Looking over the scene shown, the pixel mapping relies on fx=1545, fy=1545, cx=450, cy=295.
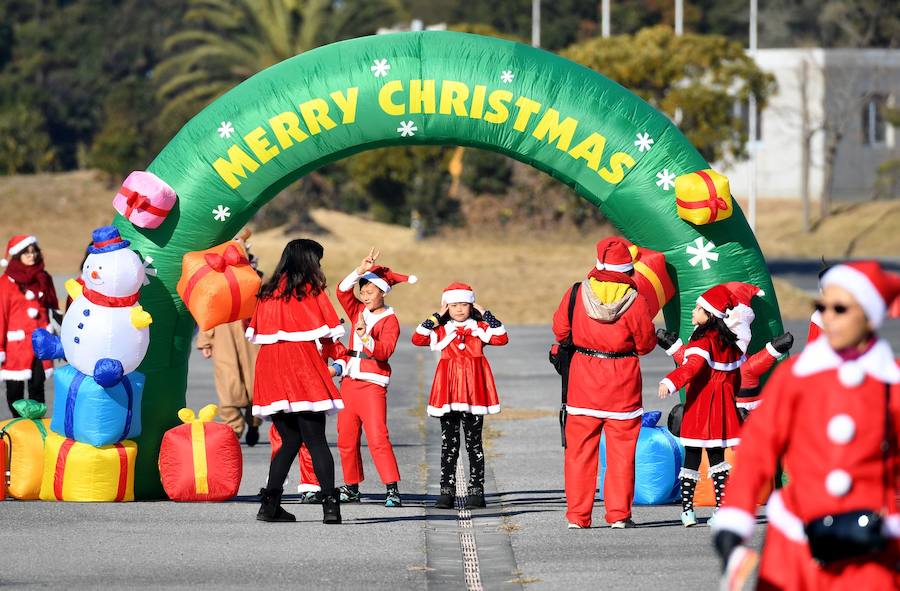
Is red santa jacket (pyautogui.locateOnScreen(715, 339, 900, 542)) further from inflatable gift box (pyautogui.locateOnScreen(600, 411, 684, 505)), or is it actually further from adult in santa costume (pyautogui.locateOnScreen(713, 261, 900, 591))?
inflatable gift box (pyautogui.locateOnScreen(600, 411, 684, 505))

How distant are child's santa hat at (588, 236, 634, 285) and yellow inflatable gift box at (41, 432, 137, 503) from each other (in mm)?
3141

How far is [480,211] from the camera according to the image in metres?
41.8

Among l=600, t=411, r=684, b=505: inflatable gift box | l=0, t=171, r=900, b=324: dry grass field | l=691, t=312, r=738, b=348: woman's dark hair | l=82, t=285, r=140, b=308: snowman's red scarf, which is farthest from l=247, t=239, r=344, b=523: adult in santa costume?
l=0, t=171, r=900, b=324: dry grass field

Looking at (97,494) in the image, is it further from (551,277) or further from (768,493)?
(551,277)

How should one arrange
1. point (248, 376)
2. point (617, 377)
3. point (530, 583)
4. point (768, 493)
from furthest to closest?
point (248, 376) → point (768, 493) → point (617, 377) → point (530, 583)

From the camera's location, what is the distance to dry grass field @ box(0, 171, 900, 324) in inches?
1096

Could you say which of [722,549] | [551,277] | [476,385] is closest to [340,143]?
[476,385]

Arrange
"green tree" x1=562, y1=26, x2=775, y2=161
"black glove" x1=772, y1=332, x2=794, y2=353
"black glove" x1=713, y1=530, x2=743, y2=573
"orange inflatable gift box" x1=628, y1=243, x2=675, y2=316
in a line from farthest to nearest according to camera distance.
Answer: "green tree" x1=562, y1=26, x2=775, y2=161
"orange inflatable gift box" x1=628, y1=243, x2=675, y2=316
"black glove" x1=772, y1=332, x2=794, y2=353
"black glove" x1=713, y1=530, x2=743, y2=573

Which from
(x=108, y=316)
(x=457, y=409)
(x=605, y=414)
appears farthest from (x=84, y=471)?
(x=605, y=414)

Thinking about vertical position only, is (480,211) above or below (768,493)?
above

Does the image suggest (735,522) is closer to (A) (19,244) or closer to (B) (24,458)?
(B) (24,458)

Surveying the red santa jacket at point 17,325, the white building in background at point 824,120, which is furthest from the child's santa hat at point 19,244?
the white building in background at point 824,120

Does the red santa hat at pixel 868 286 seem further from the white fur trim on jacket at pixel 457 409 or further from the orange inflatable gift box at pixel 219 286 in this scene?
the orange inflatable gift box at pixel 219 286

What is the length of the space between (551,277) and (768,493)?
20801 millimetres
